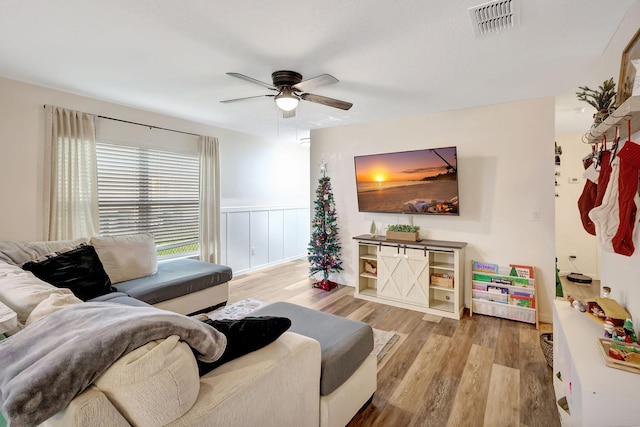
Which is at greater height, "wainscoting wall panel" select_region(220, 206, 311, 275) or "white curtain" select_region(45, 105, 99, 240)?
"white curtain" select_region(45, 105, 99, 240)

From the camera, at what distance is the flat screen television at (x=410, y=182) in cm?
360

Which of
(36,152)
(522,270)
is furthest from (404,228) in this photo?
(36,152)

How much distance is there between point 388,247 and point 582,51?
8.44 ft

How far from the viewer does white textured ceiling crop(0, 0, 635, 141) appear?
5.82 ft

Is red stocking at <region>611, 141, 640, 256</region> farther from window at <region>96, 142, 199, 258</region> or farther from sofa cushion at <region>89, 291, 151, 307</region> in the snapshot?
window at <region>96, 142, 199, 258</region>

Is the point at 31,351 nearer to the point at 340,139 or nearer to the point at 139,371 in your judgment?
the point at 139,371

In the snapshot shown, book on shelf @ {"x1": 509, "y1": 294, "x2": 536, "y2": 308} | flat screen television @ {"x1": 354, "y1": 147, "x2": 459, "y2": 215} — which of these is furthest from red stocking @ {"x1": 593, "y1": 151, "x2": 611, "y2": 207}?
book on shelf @ {"x1": 509, "y1": 294, "x2": 536, "y2": 308}

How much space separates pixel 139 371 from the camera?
3.00 ft

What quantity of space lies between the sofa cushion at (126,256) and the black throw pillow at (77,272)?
22 cm

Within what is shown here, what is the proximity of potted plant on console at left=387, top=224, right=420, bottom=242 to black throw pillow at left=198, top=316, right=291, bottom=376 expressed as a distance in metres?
2.70

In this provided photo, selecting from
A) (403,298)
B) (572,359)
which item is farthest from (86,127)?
(572,359)

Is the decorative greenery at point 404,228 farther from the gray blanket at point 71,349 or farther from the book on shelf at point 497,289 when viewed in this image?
the gray blanket at point 71,349

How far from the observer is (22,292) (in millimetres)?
1598

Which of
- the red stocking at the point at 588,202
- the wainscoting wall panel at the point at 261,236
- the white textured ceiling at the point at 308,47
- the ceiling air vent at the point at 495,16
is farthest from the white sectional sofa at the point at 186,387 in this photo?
the wainscoting wall panel at the point at 261,236
